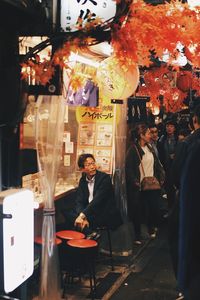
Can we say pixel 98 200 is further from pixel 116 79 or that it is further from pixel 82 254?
pixel 116 79

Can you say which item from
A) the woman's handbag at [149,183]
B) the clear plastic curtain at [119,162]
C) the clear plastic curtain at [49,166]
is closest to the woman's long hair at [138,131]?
the woman's handbag at [149,183]

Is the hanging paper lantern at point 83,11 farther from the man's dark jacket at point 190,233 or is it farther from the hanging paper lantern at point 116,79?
the man's dark jacket at point 190,233

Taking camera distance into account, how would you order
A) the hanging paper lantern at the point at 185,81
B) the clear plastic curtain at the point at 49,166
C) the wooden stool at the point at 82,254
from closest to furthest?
the clear plastic curtain at the point at 49,166 → the wooden stool at the point at 82,254 → the hanging paper lantern at the point at 185,81

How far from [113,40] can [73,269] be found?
13.7 feet

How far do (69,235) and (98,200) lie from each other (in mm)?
1052

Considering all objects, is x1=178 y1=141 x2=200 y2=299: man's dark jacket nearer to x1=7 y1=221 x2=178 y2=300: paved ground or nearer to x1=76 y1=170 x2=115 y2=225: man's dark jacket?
x1=7 y1=221 x2=178 y2=300: paved ground

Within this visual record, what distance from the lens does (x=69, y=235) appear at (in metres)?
8.12

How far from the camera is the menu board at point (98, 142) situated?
10594 mm

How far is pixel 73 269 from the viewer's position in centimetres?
821

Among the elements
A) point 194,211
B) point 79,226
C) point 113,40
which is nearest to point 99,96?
point 79,226

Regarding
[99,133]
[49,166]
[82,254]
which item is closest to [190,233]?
[49,166]

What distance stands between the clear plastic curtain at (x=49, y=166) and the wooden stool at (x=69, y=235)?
72 cm

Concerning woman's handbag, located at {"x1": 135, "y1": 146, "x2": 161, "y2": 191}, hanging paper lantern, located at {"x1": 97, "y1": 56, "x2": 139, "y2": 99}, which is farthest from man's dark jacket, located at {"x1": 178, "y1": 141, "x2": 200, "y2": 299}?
woman's handbag, located at {"x1": 135, "y1": 146, "x2": 161, "y2": 191}

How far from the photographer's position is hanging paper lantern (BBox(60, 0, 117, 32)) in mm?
6012
